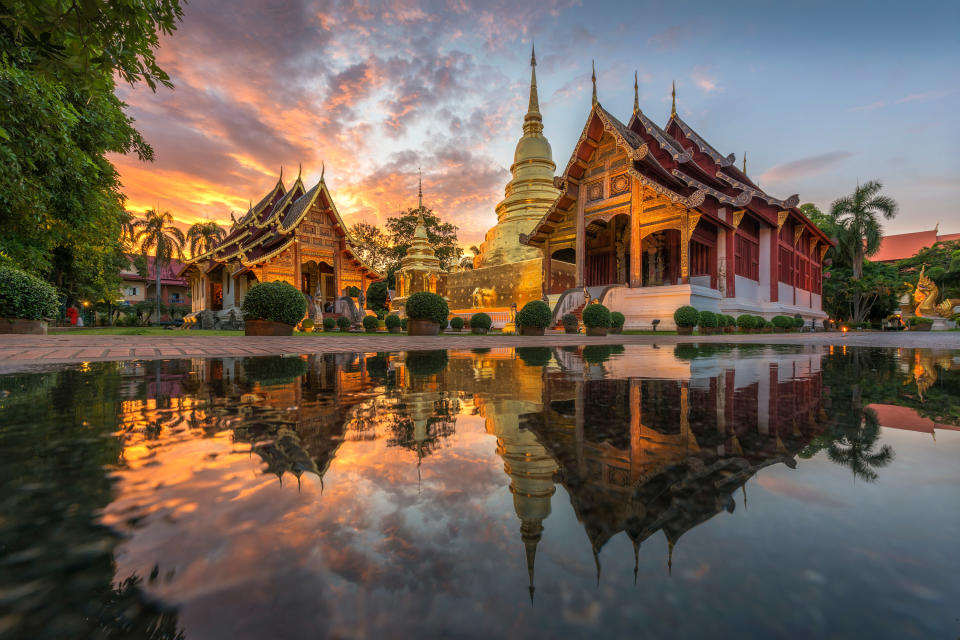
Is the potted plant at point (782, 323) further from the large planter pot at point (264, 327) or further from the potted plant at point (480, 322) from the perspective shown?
the large planter pot at point (264, 327)

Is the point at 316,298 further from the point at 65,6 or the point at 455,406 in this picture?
the point at 455,406

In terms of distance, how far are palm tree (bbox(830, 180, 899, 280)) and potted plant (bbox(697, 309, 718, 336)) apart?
89.8 ft

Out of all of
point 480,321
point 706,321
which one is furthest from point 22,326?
point 706,321

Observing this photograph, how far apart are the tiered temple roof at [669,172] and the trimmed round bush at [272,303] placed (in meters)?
13.5

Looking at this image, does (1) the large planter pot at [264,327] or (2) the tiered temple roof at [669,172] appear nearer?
(1) the large planter pot at [264,327]

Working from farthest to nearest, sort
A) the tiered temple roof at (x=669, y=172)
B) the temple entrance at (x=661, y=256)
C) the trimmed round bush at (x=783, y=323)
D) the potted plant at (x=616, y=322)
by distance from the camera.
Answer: the temple entrance at (x=661, y=256), the trimmed round bush at (x=783, y=323), the tiered temple roof at (x=669, y=172), the potted plant at (x=616, y=322)

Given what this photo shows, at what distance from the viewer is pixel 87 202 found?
A: 11719 mm

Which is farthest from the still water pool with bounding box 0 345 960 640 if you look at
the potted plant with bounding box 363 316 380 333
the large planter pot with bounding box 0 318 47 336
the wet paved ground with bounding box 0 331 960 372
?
the potted plant with bounding box 363 316 380 333

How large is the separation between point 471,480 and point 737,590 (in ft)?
2.18

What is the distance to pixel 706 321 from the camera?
14836mm

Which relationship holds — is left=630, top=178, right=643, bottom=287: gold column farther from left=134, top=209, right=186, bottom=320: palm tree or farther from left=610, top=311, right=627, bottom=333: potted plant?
left=134, top=209, right=186, bottom=320: palm tree

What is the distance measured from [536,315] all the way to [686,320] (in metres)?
5.62

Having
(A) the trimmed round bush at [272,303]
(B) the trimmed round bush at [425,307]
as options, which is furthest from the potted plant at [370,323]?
(A) the trimmed round bush at [272,303]

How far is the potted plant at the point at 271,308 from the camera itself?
10875 mm
